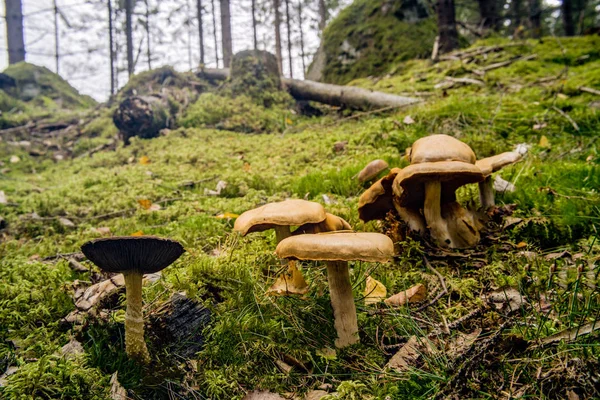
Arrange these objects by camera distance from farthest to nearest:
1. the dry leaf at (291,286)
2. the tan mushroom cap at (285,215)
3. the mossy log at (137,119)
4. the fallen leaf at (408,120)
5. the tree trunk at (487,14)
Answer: the tree trunk at (487,14), the mossy log at (137,119), the fallen leaf at (408,120), the dry leaf at (291,286), the tan mushroom cap at (285,215)

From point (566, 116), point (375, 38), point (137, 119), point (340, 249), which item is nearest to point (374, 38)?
point (375, 38)

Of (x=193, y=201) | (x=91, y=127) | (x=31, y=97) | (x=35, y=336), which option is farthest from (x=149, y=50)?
(x=35, y=336)

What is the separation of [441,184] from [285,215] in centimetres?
121

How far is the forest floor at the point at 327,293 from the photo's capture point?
59.5 inches

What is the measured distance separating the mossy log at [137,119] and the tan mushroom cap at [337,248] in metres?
7.67

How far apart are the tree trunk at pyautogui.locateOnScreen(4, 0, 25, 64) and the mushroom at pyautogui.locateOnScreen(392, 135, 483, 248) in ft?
77.5

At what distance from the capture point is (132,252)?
5.20 ft

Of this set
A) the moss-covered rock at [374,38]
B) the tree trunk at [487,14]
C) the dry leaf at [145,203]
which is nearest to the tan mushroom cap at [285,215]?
the dry leaf at [145,203]

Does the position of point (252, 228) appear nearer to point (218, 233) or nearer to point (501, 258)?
point (218, 233)

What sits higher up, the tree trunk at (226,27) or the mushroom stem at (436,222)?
the tree trunk at (226,27)

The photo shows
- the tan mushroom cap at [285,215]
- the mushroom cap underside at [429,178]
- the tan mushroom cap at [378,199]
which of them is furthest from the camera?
the tan mushroom cap at [378,199]

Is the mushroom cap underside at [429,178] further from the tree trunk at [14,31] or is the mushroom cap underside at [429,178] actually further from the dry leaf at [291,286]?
the tree trunk at [14,31]

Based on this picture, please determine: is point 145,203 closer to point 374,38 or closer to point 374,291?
point 374,291

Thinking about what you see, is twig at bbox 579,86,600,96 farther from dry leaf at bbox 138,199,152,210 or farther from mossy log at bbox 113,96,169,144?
mossy log at bbox 113,96,169,144
